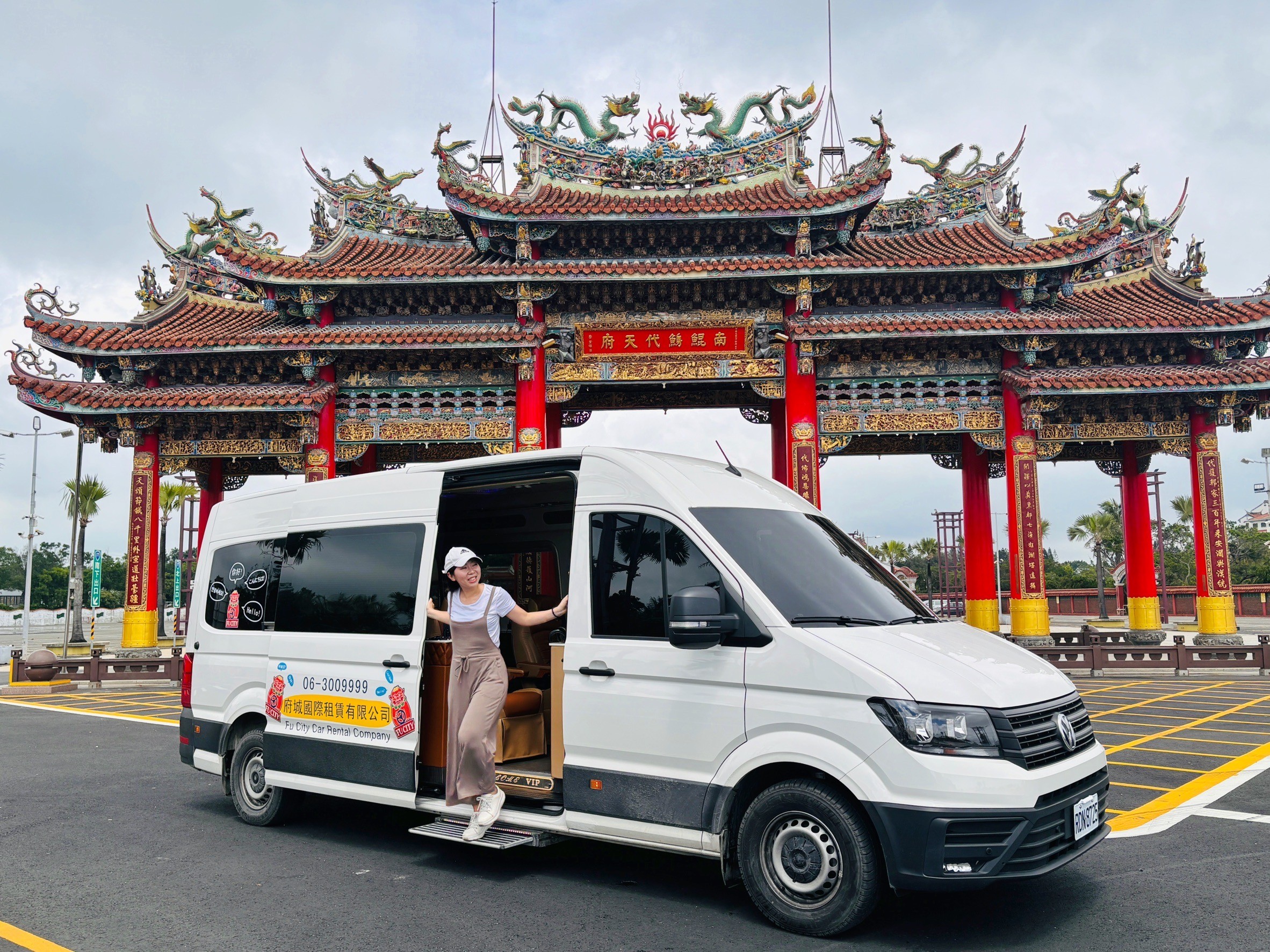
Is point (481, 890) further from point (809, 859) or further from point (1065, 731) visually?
point (1065, 731)

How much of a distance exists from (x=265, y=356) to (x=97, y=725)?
780 cm

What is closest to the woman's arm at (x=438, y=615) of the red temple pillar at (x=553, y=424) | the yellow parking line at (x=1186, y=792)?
the yellow parking line at (x=1186, y=792)

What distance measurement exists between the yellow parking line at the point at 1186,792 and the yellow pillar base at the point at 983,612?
29.7 feet

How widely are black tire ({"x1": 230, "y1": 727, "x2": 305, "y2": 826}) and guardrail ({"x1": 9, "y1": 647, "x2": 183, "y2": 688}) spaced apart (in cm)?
1173

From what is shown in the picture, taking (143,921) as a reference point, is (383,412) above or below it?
above

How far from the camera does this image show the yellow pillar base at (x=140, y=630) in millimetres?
16906

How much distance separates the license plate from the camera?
4199mm

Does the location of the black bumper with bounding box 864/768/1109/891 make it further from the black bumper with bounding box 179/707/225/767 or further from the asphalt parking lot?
the black bumper with bounding box 179/707/225/767

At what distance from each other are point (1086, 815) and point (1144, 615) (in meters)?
15.8

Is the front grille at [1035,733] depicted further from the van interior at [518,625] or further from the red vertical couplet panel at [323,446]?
A: the red vertical couplet panel at [323,446]

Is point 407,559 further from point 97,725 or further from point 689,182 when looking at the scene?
point 689,182

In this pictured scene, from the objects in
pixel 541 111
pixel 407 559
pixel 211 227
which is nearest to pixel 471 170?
pixel 541 111

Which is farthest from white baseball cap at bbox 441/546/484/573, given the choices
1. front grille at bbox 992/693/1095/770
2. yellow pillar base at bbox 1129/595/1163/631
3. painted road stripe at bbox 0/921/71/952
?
yellow pillar base at bbox 1129/595/1163/631

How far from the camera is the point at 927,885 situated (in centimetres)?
385
